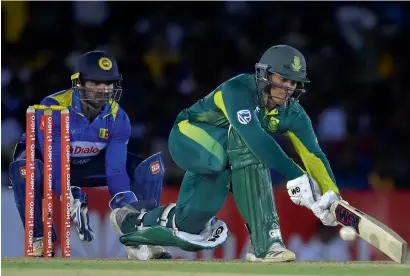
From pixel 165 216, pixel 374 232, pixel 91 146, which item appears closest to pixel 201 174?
pixel 165 216

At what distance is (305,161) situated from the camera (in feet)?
20.3

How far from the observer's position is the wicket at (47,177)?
6.36 meters

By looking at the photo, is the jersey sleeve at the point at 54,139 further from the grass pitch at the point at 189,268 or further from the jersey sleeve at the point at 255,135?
the jersey sleeve at the point at 255,135

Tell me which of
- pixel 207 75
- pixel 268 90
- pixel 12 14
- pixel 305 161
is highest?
pixel 12 14

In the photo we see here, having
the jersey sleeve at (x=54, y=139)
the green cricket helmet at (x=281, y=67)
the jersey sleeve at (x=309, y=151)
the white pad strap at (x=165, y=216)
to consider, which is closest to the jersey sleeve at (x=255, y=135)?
the green cricket helmet at (x=281, y=67)

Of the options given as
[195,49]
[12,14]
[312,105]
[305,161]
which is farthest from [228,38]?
[305,161]

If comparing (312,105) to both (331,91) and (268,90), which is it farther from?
(268,90)

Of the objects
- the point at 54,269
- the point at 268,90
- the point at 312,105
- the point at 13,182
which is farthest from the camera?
the point at 312,105

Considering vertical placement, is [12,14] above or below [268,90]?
above

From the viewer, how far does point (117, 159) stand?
682 cm

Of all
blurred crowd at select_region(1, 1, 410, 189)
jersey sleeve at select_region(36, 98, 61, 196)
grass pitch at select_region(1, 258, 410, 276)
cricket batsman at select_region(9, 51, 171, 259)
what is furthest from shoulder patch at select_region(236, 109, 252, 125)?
blurred crowd at select_region(1, 1, 410, 189)

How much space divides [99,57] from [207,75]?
10.7ft

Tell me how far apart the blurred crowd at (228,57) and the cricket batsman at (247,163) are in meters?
2.95

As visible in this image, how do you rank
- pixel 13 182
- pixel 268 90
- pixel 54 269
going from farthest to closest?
pixel 13 182
pixel 268 90
pixel 54 269
